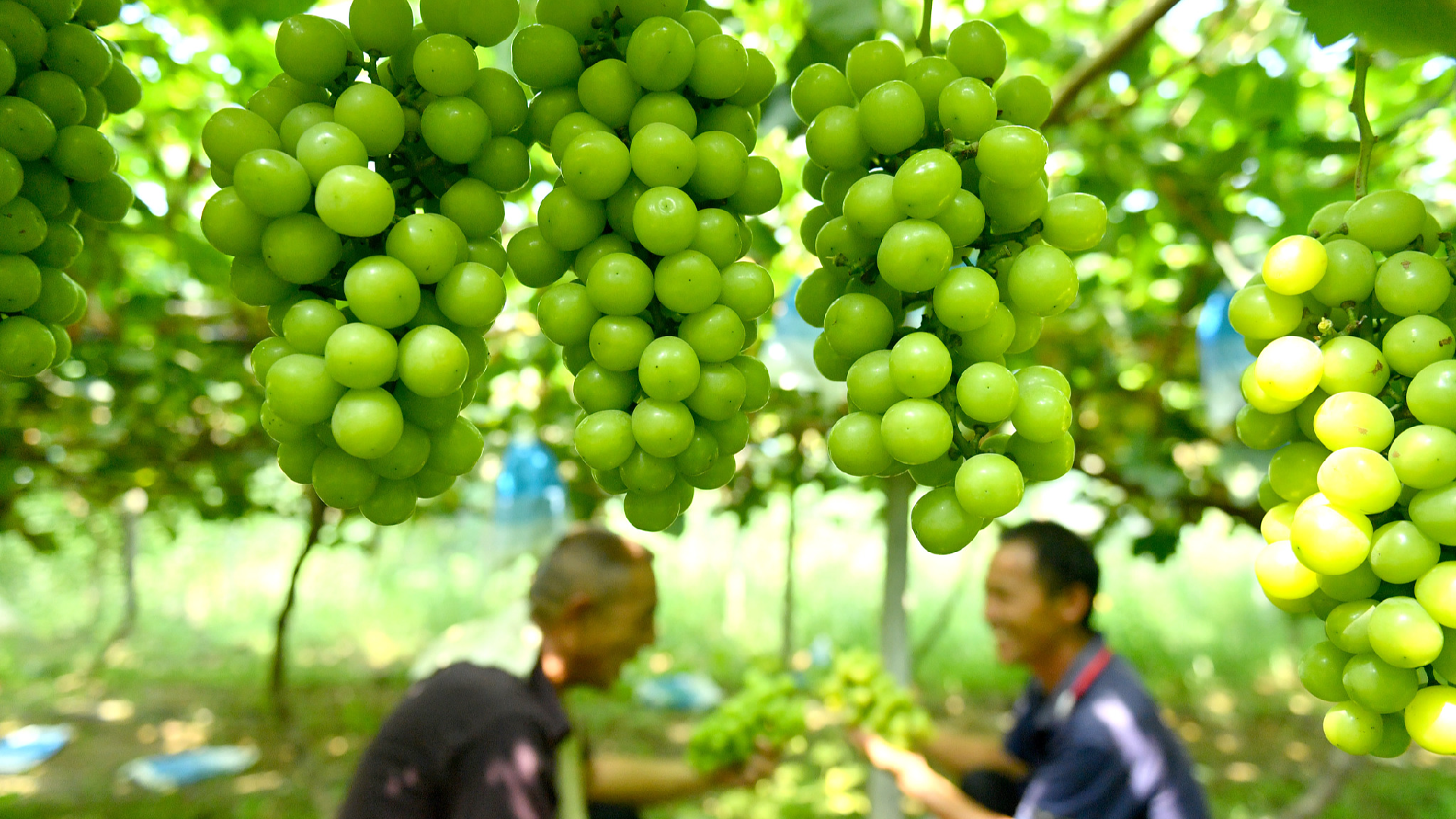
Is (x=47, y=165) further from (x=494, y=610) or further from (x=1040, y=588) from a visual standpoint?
(x=494, y=610)

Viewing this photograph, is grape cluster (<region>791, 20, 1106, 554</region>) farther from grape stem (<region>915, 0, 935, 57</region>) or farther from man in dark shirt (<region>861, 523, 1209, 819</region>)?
man in dark shirt (<region>861, 523, 1209, 819</region>)

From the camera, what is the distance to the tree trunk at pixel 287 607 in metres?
2.07

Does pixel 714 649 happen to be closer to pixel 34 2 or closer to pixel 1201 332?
pixel 1201 332

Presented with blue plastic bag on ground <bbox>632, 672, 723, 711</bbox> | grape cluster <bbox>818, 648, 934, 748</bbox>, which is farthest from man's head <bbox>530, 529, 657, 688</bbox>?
blue plastic bag on ground <bbox>632, 672, 723, 711</bbox>

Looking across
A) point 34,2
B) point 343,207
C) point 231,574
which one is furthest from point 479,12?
point 231,574

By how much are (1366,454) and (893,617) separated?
1.58 meters

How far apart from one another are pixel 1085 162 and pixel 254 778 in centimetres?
383

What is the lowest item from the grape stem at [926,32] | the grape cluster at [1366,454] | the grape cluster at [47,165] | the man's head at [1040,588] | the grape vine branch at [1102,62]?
the man's head at [1040,588]

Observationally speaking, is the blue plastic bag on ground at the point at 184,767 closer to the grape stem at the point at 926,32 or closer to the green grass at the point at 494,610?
the green grass at the point at 494,610

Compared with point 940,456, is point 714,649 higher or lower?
lower

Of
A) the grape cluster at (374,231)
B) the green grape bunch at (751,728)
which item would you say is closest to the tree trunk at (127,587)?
the green grape bunch at (751,728)

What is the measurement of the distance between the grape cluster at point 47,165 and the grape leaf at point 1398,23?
38.0 inches

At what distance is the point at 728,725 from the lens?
2148 mm

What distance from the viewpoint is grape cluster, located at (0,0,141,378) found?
62cm
